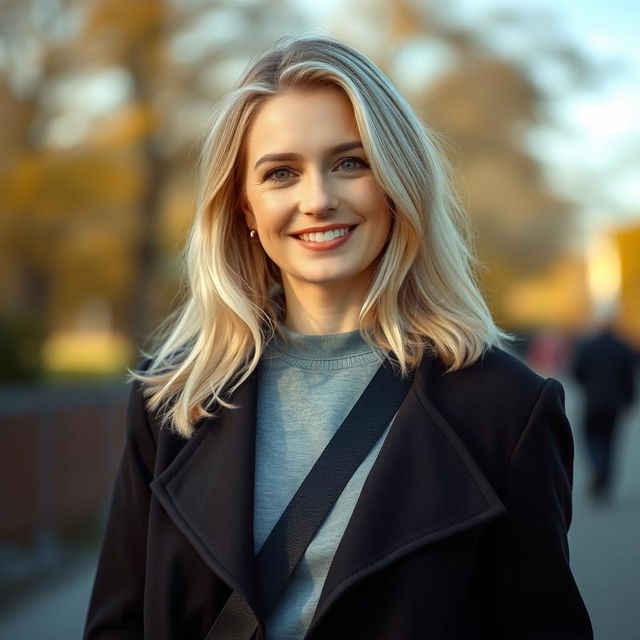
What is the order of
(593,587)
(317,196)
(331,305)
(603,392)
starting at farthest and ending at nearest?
(603,392)
(593,587)
(331,305)
(317,196)

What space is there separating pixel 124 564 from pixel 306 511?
507 mm

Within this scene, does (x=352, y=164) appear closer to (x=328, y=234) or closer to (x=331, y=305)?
(x=328, y=234)

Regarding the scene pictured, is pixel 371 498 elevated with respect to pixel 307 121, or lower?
lower

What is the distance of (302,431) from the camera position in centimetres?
250

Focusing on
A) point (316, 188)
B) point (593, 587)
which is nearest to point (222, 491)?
point (316, 188)

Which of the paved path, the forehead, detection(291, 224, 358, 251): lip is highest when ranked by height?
the forehead

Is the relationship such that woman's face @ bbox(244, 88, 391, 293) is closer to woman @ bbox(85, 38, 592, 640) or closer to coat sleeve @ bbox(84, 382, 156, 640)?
woman @ bbox(85, 38, 592, 640)

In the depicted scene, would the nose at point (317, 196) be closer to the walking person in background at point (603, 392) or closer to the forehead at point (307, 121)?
the forehead at point (307, 121)

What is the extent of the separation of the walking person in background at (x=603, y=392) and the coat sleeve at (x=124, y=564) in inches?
333

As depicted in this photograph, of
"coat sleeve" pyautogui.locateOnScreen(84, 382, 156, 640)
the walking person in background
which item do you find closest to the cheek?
"coat sleeve" pyautogui.locateOnScreen(84, 382, 156, 640)

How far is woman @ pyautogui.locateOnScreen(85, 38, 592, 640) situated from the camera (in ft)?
7.42

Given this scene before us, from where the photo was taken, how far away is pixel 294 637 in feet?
7.51

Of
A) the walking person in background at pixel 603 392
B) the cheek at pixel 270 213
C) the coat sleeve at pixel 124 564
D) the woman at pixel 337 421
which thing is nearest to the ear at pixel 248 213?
the woman at pixel 337 421

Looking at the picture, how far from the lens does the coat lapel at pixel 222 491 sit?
90.1 inches
